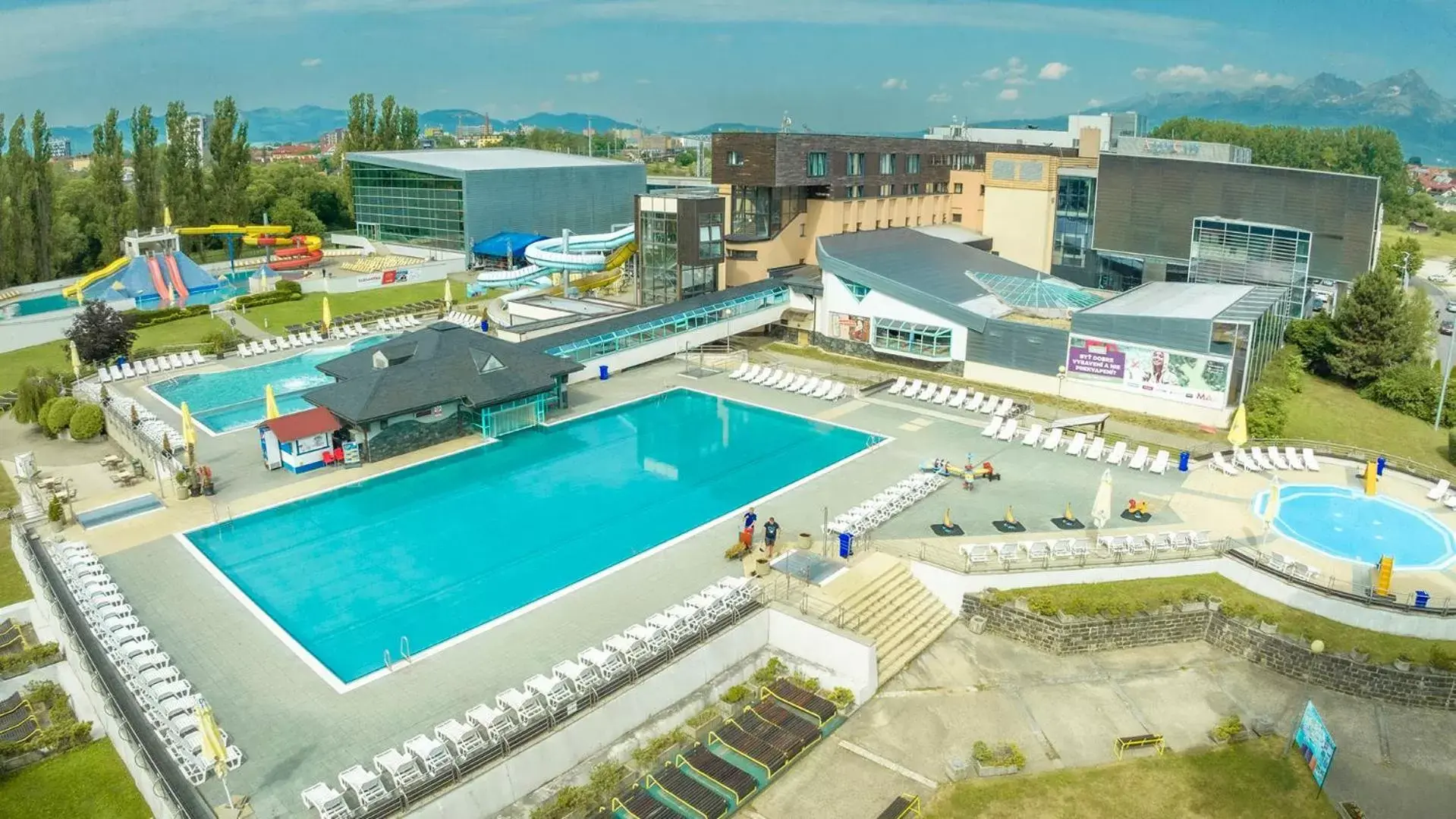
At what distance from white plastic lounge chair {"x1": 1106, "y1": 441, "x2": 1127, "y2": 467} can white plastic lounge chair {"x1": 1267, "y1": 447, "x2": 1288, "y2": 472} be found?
4056 mm

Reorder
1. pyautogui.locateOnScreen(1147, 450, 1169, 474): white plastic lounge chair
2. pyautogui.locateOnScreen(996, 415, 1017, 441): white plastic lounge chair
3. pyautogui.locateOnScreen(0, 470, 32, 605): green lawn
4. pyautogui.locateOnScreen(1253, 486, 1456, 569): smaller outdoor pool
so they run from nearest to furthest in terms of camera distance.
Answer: pyautogui.locateOnScreen(0, 470, 32, 605): green lawn, pyautogui.locateOnScreen(1253, 486, 1456, 569): smaller outdoor pool, pyautogui.locateOnScreen(1147, 450, 1169, 474): white plastic lounge chair, pyautogui.locateOnScreen(996, 415, 1017, 441): white plastic lounge chair

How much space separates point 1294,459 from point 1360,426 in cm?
983

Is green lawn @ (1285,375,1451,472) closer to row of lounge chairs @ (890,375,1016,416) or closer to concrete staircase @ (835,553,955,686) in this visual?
row of lounge chairs @ (890,375,1016,416)

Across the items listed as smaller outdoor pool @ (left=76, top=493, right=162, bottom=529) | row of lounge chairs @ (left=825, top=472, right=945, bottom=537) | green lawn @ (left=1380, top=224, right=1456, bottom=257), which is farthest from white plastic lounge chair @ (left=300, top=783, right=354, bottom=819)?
green lawn @ (left=1380, top=224, right=1456, bottom=257)

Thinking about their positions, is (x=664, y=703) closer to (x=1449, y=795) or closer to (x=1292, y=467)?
(x=1449, y=795)

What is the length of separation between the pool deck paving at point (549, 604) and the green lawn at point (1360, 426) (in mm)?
6514

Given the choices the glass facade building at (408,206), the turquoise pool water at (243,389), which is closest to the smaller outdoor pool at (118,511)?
the turquoise pool water at (243,389)

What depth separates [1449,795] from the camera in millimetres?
15133

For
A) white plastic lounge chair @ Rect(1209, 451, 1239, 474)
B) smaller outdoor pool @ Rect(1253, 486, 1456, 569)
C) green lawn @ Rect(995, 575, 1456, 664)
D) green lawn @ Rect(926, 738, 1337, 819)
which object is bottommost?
green lawn @ Rect(926, 738, 1337, 819)

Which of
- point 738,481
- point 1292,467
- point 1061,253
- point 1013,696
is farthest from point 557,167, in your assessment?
point 1013,696

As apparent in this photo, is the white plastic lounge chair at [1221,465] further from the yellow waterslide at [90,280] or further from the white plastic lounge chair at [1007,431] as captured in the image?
the yellow waterslide at [90,280]

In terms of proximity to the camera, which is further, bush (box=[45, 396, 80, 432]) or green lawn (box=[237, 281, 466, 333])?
green lawn (box=[237, 281, 466, 333])

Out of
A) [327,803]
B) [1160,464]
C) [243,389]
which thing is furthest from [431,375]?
[1160,464]

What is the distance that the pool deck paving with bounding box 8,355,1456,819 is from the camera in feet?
49.4
